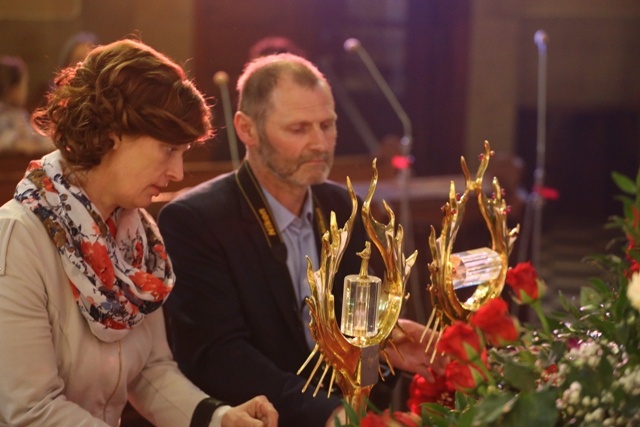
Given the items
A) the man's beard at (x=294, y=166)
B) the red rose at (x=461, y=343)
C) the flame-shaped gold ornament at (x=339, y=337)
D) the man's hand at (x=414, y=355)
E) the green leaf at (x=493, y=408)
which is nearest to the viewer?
the green leaf at (x=493, y=408)

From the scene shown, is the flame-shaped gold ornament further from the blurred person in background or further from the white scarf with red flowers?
the blurred person in background

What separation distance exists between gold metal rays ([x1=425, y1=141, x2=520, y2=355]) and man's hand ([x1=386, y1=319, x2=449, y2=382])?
9 cm

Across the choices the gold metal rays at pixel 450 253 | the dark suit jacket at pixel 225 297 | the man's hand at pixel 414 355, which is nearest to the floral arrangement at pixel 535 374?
the gold metal rays at pixel 450 253

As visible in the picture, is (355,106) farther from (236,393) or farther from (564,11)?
(236,393)

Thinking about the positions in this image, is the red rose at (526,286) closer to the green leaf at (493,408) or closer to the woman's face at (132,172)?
the green leaf at (493,408)

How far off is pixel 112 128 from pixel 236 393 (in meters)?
0.74

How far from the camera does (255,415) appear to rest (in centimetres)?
185

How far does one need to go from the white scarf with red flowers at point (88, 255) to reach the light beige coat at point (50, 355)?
3cm

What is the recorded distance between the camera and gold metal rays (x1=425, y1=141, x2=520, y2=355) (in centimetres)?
192

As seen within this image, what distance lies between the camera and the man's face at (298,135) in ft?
8.18

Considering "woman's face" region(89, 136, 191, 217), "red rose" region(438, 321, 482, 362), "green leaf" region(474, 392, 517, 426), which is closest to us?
"green leaf" region(474, 392, 517, 426)

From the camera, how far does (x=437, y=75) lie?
9.04 meters

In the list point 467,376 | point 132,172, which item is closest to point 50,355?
point 132,172

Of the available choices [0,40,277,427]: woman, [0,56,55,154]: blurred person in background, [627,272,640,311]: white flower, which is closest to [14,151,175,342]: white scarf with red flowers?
[0,40,277,427]: woman
